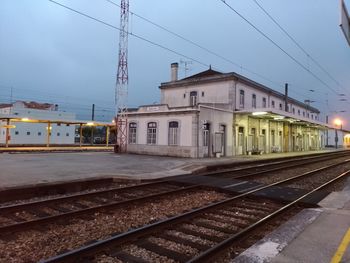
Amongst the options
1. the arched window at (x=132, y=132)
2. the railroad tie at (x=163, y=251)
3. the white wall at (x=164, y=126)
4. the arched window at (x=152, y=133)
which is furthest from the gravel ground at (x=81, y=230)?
the arched window at (x=132, y=132)

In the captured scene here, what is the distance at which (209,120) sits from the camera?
84.0ft

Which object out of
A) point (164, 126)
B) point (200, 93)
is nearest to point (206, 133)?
point (164, 126)

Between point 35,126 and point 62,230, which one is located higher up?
point 35,126

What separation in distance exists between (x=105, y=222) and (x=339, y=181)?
11607mm

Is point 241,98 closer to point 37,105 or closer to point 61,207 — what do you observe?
point 61,207

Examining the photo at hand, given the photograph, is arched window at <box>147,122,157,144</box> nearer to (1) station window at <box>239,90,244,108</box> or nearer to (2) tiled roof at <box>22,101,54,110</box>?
(1) station window at <box>239,90,244,108</box>

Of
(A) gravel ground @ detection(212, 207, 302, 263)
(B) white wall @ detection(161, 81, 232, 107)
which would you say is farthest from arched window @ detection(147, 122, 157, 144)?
(A) gravel ground @ detection(212, 207, 302, 263)

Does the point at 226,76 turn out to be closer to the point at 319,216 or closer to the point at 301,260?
the point at 319,216

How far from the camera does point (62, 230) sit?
6.11 meters

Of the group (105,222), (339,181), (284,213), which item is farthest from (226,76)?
(105,222)

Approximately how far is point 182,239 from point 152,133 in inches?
885

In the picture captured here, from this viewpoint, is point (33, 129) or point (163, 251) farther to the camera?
point (33, 129)

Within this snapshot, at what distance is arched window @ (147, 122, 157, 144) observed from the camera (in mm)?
27703

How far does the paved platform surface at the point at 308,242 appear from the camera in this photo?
4562mm
